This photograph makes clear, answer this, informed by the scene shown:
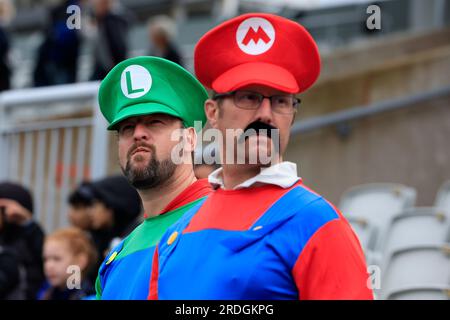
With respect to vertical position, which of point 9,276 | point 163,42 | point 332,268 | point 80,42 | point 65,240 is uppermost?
point 80,42

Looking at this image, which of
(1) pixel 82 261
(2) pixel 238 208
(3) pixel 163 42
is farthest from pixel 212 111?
(3) pixel 163 42

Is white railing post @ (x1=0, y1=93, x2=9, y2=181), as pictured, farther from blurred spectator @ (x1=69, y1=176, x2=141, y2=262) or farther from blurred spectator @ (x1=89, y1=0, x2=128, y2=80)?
blurred spectator @ (x1=69, y1=176, x2=141, y2=262)

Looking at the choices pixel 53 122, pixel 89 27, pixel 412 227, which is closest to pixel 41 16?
pixel 89 27

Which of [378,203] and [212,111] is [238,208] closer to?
[212,111]

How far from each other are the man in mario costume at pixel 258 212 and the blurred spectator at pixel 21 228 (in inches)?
149

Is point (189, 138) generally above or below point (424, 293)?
below

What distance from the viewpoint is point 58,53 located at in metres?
10.8

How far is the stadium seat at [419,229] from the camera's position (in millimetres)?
Result: 6930

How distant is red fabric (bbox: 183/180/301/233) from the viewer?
3.03 metres

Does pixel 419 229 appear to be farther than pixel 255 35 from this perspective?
Yes

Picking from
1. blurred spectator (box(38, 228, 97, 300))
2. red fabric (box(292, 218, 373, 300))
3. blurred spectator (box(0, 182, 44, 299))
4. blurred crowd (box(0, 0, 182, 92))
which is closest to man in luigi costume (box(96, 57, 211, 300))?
red fabric (box(292, 218, 373, 300))

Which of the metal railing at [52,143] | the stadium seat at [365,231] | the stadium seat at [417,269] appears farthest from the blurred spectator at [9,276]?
the stadium seat at [365,231]

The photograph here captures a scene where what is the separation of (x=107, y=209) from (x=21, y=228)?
83cm
